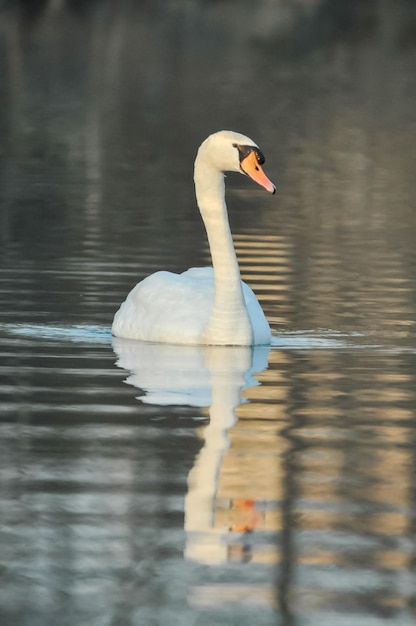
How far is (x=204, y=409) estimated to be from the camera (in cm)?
1050

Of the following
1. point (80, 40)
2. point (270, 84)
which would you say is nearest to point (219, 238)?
point (270, 84)

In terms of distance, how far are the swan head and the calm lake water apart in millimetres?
1057

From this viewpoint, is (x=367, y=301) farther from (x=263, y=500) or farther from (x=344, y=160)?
(x=344, y=160)

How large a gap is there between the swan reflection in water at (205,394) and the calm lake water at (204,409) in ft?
0.07

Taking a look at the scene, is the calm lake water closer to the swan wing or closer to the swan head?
the swan wing

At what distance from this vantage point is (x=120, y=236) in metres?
19.4

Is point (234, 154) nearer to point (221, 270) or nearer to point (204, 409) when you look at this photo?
point (221, 270)

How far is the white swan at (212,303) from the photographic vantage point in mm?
12828

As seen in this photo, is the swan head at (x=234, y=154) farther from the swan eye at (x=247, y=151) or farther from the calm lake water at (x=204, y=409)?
the calm lake water at (x=204, y=409)

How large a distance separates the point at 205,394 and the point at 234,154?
2.60 meters

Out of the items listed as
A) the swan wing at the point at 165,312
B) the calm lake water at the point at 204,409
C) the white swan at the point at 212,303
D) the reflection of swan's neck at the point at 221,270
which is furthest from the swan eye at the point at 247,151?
the calm lake water at the point at 204,409

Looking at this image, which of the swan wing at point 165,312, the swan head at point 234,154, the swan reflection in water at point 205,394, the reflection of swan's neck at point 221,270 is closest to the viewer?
the swan reflection in water at point 205,394

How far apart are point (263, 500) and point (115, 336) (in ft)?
16.9

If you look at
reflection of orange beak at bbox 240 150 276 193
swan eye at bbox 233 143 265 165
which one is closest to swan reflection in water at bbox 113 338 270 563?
reflection of orange beak at bbox 240 150 276 193
